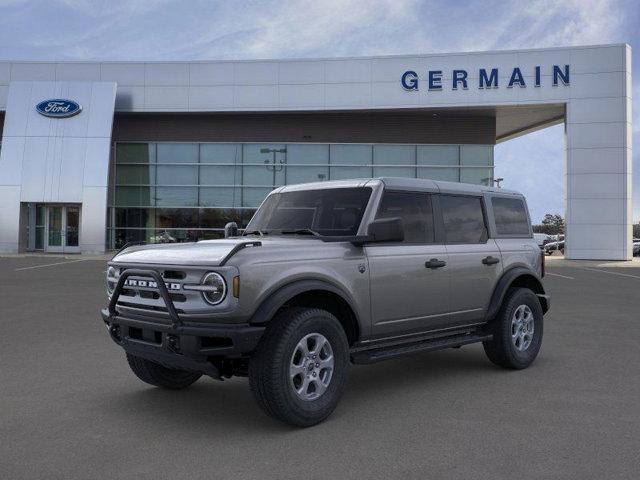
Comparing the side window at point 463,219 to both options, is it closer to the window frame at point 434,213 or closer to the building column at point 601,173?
the window frame at point 434,213

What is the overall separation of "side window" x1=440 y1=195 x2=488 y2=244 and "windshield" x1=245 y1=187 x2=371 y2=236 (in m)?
0.97

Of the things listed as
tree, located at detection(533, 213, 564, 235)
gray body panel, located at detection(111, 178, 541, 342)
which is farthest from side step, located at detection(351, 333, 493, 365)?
tree, located at detection(533, 213, 564, 235)

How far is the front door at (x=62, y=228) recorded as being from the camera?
30.2m

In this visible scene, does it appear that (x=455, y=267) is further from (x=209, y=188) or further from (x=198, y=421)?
(x=209, y=188)

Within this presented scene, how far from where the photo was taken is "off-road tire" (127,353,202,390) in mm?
5285

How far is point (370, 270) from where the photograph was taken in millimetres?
4906

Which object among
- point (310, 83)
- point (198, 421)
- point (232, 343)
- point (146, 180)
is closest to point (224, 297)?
point (232, 343)

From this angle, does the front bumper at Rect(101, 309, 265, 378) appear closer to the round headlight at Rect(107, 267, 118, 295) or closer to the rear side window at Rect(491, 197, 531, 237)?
the round headlight at Rect(107, 267, 118, 295)

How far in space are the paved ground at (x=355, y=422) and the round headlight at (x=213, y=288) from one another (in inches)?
38.3

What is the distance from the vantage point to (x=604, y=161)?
27453mm

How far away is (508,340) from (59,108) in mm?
28231

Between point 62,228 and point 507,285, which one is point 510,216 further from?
→ point 62,228

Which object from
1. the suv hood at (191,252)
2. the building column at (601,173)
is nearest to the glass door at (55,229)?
the building column at (601,173)

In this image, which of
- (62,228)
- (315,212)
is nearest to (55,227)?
(62,228)
